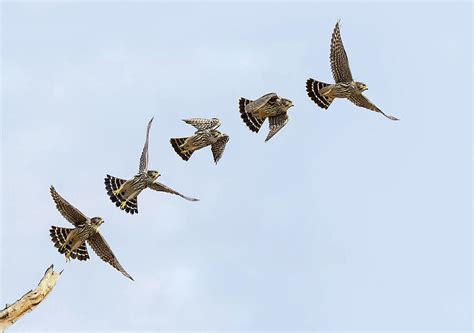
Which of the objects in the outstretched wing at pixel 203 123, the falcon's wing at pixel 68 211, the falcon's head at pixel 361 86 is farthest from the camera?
the outstretched wing at pixel 203 123

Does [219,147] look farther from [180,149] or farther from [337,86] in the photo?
[337,86]

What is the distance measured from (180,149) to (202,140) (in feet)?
2.22

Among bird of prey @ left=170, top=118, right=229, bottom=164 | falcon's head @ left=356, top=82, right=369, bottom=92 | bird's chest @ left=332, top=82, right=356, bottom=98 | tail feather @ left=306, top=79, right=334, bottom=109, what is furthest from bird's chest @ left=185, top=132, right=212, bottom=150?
falcon's head @ left=356, top=82, right=369, bottom=92

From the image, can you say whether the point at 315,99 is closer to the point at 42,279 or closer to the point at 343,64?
the point at 343,64

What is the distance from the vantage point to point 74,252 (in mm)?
32844

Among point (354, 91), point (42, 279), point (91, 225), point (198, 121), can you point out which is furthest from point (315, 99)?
point (42, 279)

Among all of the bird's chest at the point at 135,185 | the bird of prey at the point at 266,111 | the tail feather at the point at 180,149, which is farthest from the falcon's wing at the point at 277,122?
the bird's chest at the point at 135,185

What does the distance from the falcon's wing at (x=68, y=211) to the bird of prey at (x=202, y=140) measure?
335 cm

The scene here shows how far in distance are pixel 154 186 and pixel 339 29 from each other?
676 centimetres

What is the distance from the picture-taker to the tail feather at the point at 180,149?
3353 centimetres

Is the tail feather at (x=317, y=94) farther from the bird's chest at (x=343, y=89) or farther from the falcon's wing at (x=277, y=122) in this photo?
the falcon's wing at (x=277, y=122)

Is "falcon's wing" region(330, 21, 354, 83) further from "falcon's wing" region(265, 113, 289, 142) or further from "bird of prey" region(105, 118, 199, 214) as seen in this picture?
"bird of prey" region(105, 118, 199, 214)

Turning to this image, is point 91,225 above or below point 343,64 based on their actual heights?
below

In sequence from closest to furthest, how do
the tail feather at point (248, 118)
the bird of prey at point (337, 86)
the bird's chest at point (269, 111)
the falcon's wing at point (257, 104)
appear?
the bird of prey at point (337, 86), the falcon's wing at point (257, 104), the tail feather at point (248, 118), the bird's chest at point (269, 111)
